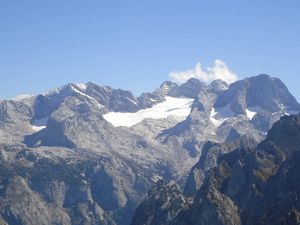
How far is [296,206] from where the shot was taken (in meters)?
199

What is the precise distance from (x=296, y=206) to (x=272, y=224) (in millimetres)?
8894

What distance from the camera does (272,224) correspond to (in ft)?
647
